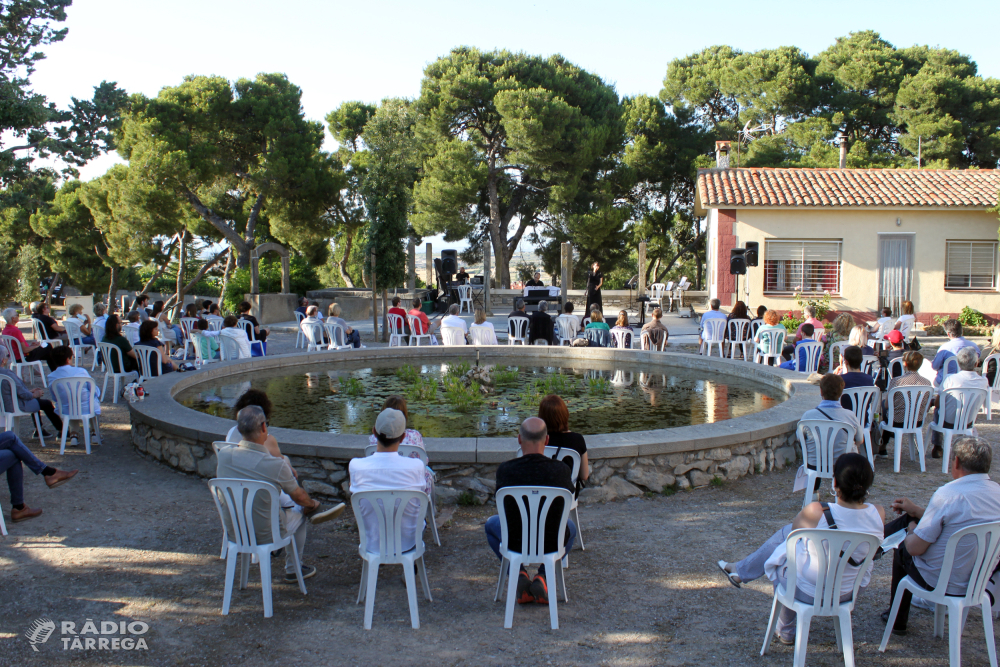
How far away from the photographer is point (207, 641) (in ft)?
9.70

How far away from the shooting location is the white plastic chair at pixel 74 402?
576cm

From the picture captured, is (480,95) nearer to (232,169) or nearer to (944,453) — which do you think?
(232,169)

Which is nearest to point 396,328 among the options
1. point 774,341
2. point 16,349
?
point 16,349

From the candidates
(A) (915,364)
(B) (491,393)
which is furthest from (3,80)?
(A) (915,364)

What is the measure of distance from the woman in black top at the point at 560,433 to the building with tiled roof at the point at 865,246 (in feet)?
43.0

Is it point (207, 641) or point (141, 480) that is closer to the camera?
point (207, 641)

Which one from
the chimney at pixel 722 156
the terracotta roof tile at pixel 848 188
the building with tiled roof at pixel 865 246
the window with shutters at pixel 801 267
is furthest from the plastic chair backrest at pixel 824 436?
the chimney at pixel 722 156

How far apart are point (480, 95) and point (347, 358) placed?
18282 millimetres

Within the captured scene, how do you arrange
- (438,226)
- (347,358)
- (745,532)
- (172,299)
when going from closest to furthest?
(745,532), (347,358), (438,226), (172,299)

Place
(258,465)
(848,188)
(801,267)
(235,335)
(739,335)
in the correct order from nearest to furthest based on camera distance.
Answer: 1. (258,465)
2. (235,335)
3. (739,335)
4. (801,267)
5. (848,188)

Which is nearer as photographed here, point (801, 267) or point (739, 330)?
point (739, 330)

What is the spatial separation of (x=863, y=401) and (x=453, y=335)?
6.03 meters

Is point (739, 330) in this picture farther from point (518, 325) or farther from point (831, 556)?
point (831, 556)

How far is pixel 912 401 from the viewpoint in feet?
17.6
